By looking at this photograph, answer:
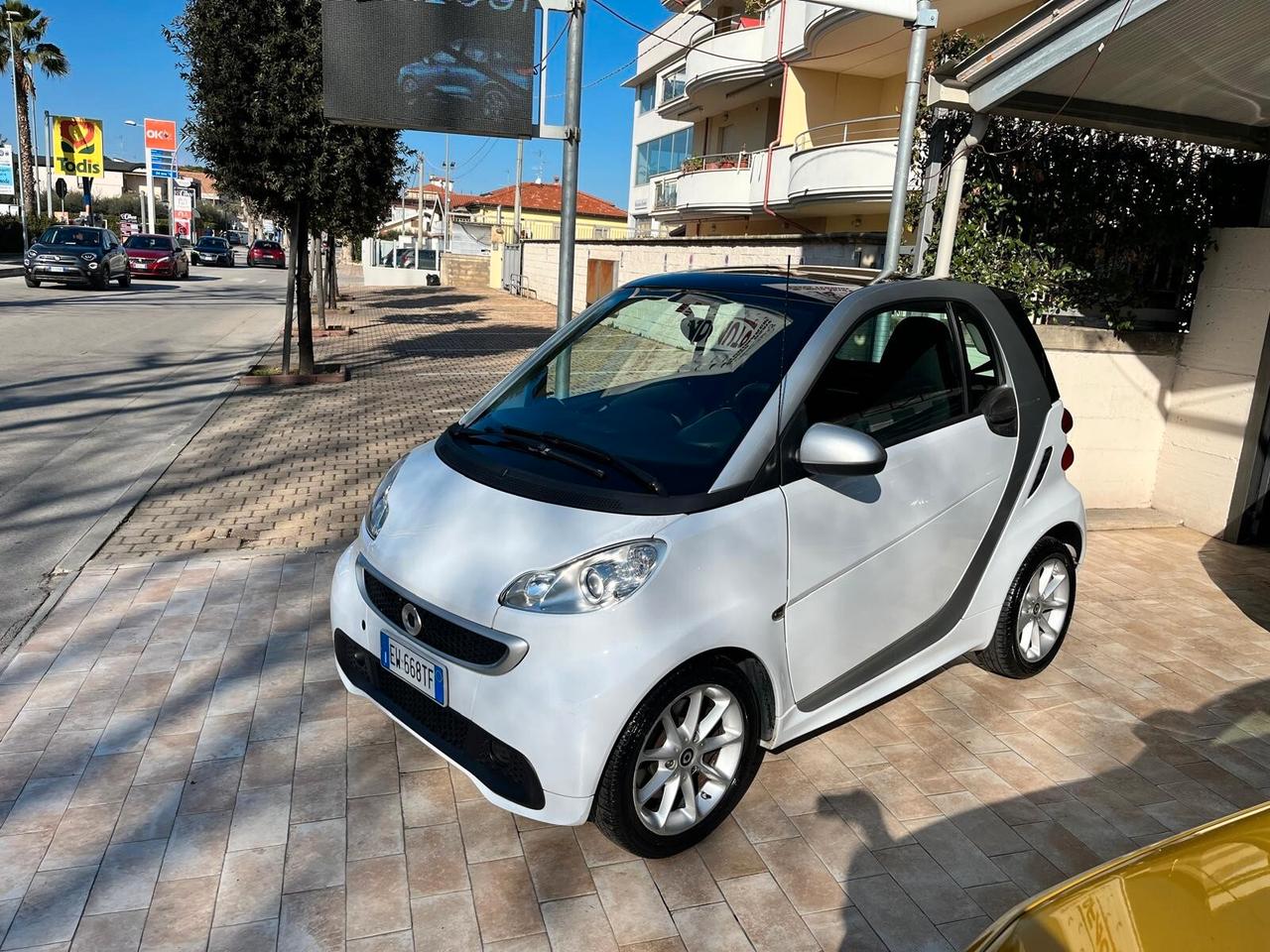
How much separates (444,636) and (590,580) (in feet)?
1.68

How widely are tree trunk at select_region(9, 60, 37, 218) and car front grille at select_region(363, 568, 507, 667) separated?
4576cm

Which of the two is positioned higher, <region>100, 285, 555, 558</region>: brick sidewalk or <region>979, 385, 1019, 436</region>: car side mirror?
<region>979, 385, 1019, 436</region>: car side mirror

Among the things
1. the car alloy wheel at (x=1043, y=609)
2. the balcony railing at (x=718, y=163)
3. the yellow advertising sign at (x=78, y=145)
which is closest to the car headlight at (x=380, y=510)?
the car alloy wheel at (x=1043, y=609)

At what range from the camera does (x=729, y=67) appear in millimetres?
25031

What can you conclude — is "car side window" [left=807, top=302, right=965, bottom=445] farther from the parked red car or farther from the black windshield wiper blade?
the parked red car

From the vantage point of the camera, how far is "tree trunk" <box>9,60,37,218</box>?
133ft

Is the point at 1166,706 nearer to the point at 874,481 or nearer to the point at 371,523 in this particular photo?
the point at 874,481

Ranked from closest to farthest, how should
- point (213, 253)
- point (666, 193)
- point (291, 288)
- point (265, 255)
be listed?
point (291, 288) < point (666, 193) < point (213, 253) < point (265, 255)

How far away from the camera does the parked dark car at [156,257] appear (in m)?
32.2

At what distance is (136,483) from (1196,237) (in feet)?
26.9

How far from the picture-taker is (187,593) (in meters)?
5.21

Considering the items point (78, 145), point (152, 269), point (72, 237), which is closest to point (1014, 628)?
point (72, 237)

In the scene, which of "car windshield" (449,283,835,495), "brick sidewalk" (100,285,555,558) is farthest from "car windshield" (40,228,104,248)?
"car windshield" (449,283,835,495)

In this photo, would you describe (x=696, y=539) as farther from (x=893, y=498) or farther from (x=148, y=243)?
(x=148, y=243)
